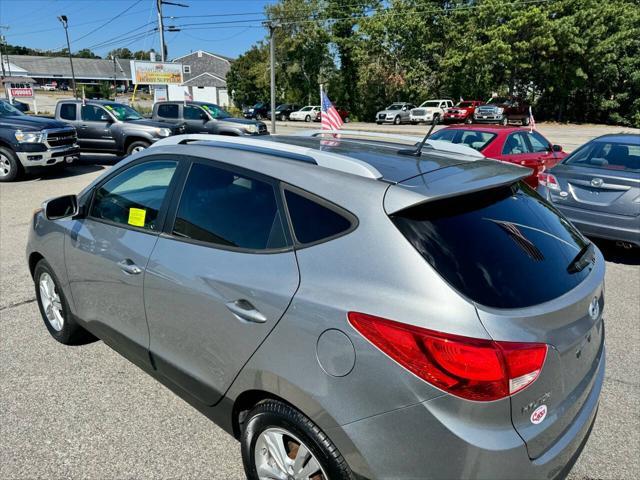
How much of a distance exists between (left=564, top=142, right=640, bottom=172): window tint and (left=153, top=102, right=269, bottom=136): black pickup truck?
11.4 metres

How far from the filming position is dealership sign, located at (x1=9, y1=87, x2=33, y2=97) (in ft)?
90.8

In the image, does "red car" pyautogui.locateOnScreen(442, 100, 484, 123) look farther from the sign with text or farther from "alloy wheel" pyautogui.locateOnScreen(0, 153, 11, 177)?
"alloy wheel" pyautogui.locateOnScreen(0, 153, 11, 177)

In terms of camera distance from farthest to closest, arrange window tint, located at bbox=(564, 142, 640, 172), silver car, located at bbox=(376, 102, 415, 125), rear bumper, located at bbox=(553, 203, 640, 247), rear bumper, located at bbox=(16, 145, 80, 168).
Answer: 1. silver car, located at bbox=(376, 102, 415, 125)
2. rear bumper, located at bbox=(16, 145, 80, 168)
3. window tint, located at bbox=(564, 142, 640, 172)
4. rear bumper, located at bbox=(553, 203, 640, 247)

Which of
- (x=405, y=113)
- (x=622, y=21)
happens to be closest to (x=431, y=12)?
(x=405, y=113)

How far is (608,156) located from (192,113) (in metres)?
13.8

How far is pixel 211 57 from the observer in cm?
7169

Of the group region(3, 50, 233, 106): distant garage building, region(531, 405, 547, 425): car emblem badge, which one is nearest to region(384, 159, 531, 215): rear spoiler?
region(531, 405, 547, 425): car emblem badge

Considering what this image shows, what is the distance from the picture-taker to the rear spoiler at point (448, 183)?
178 centimetres

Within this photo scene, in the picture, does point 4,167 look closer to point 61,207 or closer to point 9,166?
point 9,166

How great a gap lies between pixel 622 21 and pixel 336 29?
77.9 feet

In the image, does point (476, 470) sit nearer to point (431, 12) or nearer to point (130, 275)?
point (130, 275)

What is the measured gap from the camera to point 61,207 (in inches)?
125

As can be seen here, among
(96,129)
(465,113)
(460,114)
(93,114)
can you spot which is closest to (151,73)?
(93,114)

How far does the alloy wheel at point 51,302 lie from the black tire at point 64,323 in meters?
0.02
